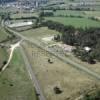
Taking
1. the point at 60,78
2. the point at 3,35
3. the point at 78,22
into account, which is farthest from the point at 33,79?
the point at 78,22

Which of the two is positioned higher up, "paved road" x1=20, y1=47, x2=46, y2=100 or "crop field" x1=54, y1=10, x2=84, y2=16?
"crop field" x1=54, y1=10, x2=84, y2=16

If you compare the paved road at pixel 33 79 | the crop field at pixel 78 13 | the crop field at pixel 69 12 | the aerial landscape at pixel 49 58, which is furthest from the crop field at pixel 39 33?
the crop field at pixel 69 12

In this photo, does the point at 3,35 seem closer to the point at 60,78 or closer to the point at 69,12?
the point at 69,12

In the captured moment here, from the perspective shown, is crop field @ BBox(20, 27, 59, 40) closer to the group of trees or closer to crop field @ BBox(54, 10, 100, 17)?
the group of trees

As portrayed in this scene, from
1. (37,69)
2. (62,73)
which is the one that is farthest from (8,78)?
(62,73)

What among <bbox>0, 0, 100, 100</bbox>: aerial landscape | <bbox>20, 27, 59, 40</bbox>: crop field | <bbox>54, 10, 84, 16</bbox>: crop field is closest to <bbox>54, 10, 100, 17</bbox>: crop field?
<bbox>54, 10, 84, 16</bbox>: crop field

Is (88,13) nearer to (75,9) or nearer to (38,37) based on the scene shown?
(75,9)

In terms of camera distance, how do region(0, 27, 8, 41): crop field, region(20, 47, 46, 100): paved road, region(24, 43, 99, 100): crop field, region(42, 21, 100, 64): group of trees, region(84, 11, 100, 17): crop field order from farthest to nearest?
region(84, 11, 100, 17): crop field → region(0, 27, 8, 41): crop field → region(42, 21, 100, 64): group of trees → region(24, 43, 99, 100): crop field → region(20, 47, 46, 100): paved road
